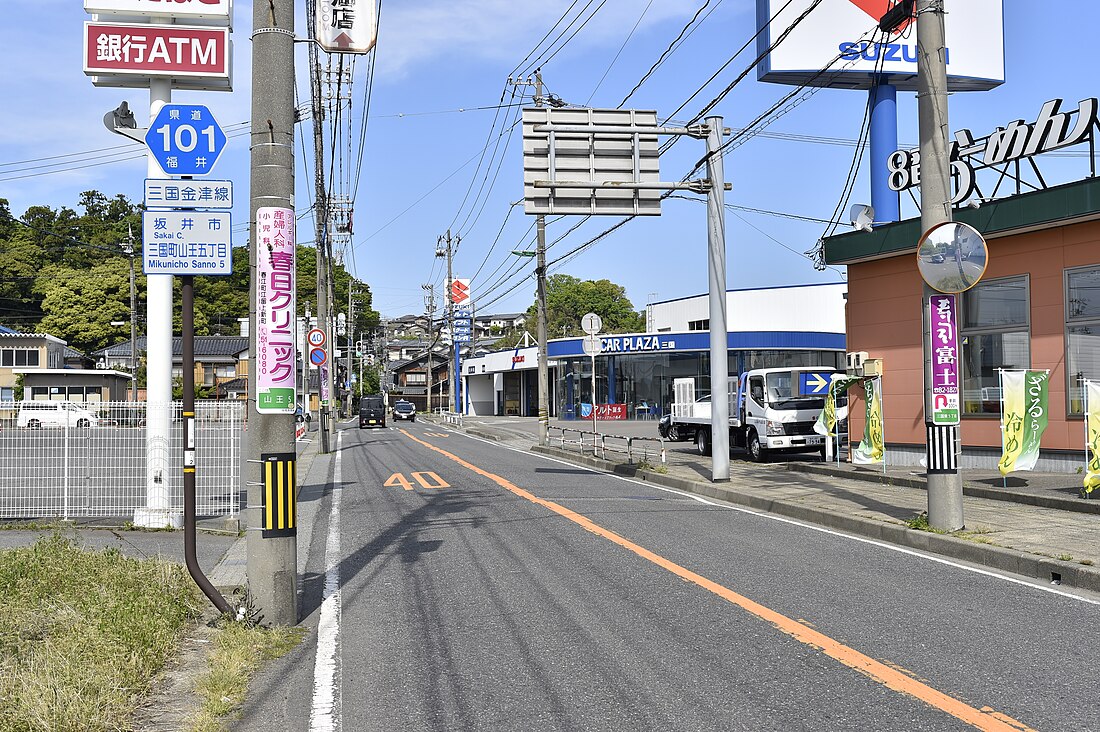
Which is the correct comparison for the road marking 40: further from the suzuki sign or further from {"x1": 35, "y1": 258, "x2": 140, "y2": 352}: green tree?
{"x1": 35, "y1": 258, "x2": 140, "y2": 352}: green tree

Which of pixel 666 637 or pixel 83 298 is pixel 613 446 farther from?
pixel 83 298

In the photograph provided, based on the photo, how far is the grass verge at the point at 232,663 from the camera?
14.8 feet

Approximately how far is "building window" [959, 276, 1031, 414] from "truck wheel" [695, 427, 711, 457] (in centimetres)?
823

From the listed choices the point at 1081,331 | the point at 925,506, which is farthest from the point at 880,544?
the point at 1081,331

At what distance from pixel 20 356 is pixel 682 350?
3773 centimetres

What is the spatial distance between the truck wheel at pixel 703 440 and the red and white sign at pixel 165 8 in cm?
1611

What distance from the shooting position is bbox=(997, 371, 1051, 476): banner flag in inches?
505

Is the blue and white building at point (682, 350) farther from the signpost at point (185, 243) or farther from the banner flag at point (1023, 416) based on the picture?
the signpost at point (185, 243)

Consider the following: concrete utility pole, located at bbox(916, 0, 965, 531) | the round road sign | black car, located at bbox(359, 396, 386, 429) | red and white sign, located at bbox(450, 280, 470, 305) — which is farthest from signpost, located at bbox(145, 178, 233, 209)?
red and white sign, located at bbox(450, 280, 470, 305)

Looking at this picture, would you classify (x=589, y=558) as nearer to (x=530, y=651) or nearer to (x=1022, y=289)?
(x=530, y=651)

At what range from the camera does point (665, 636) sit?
591 centimetres

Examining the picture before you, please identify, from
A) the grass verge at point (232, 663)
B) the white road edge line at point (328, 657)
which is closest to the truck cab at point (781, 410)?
the white road edge line at point (328, 657)

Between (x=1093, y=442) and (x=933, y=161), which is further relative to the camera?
(x=1093, y=442)

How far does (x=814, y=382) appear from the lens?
20703mm
